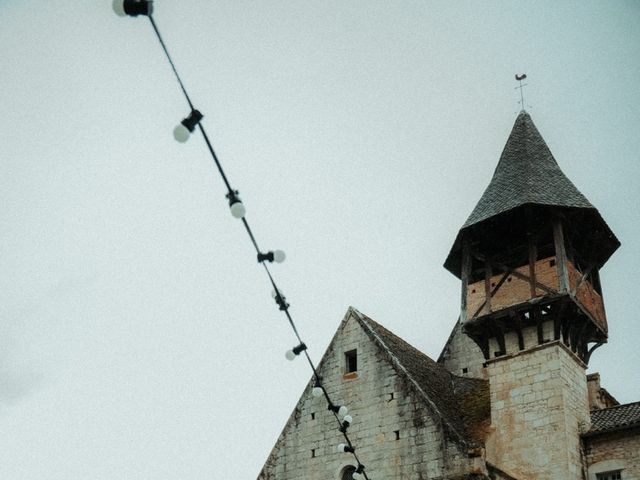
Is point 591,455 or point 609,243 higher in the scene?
point 609,243

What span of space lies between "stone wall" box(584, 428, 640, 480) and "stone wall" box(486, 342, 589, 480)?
0.28 m

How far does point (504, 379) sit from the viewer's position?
16938mm

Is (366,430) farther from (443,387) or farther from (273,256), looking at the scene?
(273,256)

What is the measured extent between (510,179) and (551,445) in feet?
22.8

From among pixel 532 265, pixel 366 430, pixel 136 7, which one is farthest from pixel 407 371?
pixel 136 7

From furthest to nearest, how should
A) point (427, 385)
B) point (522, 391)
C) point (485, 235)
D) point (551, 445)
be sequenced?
point (485, 235) → point (427, 385) → point (522, 391) → point (551, 445)

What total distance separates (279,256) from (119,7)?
3.77 meters

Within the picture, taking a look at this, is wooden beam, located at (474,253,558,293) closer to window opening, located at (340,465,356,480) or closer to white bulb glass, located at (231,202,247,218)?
window opening, located at (340,465,356,480)

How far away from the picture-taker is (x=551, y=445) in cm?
1552

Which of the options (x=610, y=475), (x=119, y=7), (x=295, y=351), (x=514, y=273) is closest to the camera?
(x=119, y=7)

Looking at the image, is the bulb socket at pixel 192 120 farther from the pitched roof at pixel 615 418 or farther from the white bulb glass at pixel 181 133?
the pitched roof at pixel 615 418

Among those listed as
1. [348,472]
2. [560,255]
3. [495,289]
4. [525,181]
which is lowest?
[348,472]

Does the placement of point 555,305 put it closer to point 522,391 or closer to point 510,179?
point 522,391

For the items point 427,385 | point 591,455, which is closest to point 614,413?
point 591,455
